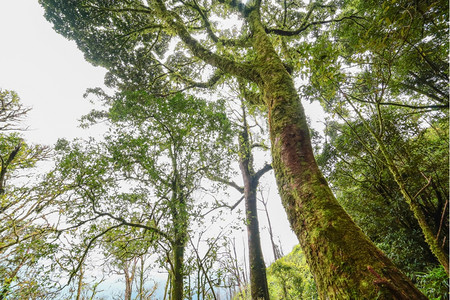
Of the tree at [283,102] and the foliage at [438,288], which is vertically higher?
the tree at [283,102]

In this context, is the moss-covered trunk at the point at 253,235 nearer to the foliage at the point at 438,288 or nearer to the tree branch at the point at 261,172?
the tree branch at the point at 261,172

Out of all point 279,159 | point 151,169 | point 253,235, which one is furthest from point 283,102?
point 253,235

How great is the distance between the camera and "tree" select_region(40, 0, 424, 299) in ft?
3.22

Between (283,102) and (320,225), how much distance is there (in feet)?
4.39

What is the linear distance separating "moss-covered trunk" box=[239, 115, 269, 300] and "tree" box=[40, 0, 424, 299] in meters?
3.04

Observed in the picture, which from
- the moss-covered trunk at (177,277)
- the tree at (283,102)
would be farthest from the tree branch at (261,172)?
the moss-covered trunk at (177,277)

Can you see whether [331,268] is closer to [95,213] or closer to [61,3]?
[95,213]

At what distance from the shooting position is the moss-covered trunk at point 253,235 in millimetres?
5691

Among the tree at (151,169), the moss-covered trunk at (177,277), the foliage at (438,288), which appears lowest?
the foliage at (438,288)

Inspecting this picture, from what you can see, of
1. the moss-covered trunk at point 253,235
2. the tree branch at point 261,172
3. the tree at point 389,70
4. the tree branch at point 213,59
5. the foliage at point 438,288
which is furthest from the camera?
the tree branch at point 261,172

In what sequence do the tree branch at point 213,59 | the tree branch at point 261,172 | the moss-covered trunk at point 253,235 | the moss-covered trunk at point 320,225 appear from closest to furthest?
the moss-covered trunk at point 320,225
the tree branch at point 213,59
the moss-covered trunk at point 253,235
the tree branch at point 261,172

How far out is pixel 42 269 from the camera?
308 centimetres

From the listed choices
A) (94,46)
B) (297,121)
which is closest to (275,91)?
(297,121)

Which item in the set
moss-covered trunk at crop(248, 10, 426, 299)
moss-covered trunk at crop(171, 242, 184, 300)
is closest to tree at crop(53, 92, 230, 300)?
moss-covered trunk at crop(171, 242, 184, 300)
